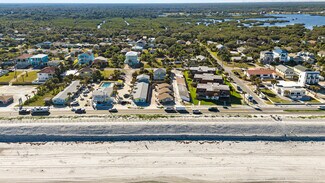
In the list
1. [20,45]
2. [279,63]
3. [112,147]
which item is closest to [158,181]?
[112,147]

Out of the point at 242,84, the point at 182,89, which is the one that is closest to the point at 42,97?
the point at 182,89

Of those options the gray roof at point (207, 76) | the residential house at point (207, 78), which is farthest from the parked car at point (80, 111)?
the gray roof at point (207, 76)

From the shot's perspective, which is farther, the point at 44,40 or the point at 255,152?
the point at 44,40

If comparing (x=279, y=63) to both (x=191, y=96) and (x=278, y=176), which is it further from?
(x=278, y=176)

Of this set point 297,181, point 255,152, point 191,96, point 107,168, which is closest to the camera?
point 297,181

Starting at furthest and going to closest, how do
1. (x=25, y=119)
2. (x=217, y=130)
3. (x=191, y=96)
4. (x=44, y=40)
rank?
(x=44, y=40)
(x=191, y=96)
(x=25, y=119)
(x=217, y=130)

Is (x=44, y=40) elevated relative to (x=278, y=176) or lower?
elevated

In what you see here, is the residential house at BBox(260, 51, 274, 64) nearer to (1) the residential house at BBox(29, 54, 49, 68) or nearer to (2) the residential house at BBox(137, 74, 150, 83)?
(2) the residential house at BBox(137, 74, 150, 83)

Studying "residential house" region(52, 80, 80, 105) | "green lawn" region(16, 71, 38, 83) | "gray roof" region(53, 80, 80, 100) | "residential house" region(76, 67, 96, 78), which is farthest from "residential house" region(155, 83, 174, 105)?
"green lawn" region(16, 71, 38, 83)
